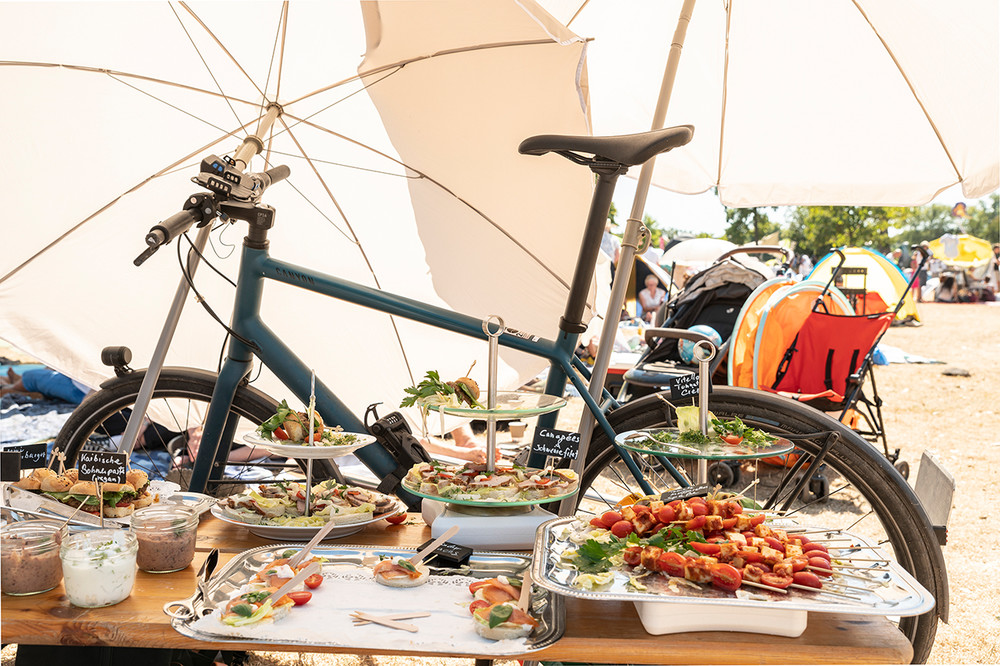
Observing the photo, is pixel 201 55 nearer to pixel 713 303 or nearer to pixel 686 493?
pixel 686 493

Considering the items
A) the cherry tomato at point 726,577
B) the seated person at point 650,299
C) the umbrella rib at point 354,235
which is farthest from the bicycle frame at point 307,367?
the seated person at point 650,299

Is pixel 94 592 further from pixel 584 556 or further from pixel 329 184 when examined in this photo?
pixel 329 184

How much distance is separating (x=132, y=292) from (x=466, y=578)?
2.16m

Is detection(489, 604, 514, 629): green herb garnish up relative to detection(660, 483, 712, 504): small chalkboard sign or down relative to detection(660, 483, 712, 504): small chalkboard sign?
down

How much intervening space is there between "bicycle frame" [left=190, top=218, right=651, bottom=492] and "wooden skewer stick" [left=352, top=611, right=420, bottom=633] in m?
0.94

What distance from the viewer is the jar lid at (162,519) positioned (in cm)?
153

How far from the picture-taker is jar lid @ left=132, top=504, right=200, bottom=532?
153 cm

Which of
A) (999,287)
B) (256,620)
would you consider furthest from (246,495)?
(999,287)

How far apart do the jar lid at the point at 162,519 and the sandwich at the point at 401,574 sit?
420 millimetres

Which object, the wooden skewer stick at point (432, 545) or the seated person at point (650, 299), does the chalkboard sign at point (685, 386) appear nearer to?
the wooden skewer stick at point (432, 545)

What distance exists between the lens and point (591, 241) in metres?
2.11

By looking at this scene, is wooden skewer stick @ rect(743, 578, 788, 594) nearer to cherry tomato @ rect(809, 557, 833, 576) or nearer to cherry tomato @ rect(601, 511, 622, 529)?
cherry tomato @ rect(809, 557, 833, 576)

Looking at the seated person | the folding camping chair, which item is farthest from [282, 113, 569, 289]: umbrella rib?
the seated person

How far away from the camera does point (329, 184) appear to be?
2820 millimetres
